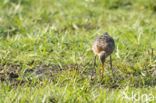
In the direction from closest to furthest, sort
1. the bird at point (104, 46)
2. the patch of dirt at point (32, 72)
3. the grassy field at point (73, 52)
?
the grassy field at point (73, 52), the patch of dirt at point (32, 72), the bird at point (104, 46)

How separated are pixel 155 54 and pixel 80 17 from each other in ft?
7.60

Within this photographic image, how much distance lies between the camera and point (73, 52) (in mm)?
5309

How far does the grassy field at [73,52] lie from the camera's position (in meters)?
3.85

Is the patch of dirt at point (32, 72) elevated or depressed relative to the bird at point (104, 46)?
depressed

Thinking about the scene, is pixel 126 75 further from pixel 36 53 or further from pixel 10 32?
pixel 10 32

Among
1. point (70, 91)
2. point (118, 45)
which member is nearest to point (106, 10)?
point (118, 45)

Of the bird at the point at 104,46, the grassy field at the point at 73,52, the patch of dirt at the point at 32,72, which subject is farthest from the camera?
the bird at the point at 104,46

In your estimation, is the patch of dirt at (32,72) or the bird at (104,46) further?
the bird at (104,46)

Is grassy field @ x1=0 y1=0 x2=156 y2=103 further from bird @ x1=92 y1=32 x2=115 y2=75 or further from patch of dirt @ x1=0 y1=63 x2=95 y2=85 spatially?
bird @ x1=92 y1=32 x2=115 y2=75

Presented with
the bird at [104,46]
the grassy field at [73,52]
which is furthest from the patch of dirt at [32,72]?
the bird at [104,46]

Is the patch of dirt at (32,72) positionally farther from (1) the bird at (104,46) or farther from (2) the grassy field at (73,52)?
(1) the bird at (104,46)

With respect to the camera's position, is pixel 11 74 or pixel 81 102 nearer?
pixel 81 102

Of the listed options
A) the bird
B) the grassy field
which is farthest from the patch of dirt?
the bird

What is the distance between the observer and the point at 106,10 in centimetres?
781
